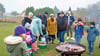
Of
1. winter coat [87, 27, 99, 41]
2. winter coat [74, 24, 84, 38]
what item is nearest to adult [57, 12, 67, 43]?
winter coat [74, 24, 84, 38]

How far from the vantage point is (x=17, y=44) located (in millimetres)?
3031

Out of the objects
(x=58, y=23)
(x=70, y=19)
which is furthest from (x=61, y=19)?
(x=70, y=19)

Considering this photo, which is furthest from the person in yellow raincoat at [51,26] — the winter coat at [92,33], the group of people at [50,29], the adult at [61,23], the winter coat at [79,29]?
the winter coat at [92,33]

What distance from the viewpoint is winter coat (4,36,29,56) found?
295 centimetres

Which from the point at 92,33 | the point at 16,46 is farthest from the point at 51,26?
the point at 16,46

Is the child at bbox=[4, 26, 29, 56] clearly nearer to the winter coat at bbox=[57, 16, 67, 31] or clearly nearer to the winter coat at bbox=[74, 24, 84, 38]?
the winter coat at bbox=[74, 24, 84, 38]

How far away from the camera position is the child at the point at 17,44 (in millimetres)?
2957

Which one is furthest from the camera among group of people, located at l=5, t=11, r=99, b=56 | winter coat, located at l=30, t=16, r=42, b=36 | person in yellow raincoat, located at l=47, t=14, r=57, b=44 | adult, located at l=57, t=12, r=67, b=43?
person in yellow raincoat, located at l=47, t=14, r=57, b=44

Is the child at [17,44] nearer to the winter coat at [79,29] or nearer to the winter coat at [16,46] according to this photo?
the winter coat at [16,46]

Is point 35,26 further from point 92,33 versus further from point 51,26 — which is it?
point 92,33

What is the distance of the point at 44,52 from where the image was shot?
22.8 ft

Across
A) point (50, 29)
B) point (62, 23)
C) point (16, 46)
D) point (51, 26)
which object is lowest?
point (50, 29)

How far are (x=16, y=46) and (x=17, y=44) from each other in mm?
68

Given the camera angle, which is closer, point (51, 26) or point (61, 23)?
point (61, 23)
